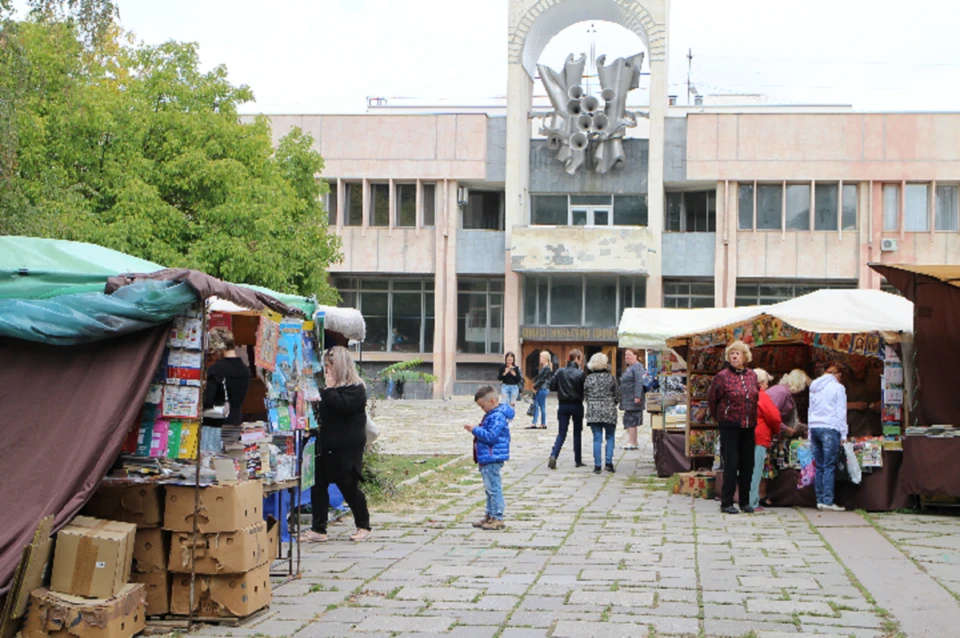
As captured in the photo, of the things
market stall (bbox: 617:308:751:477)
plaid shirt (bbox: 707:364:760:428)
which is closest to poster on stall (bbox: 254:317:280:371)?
plaid shirt (bbox: 707:364:760:428)

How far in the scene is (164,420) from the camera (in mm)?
7098

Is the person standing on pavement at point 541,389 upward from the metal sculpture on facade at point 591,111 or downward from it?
downward

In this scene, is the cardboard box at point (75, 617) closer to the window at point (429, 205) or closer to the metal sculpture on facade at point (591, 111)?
the metal sculpture on facade at point (591, 111)

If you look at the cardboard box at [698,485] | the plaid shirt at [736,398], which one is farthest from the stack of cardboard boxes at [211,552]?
the cardboard box at [698,485]

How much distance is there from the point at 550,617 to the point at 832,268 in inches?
1455

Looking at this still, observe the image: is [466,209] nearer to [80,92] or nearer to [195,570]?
[80,92]

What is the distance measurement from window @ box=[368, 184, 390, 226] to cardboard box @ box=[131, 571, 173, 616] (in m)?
37.3

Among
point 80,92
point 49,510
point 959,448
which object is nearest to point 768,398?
point 959,448

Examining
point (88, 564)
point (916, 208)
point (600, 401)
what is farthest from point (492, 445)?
point (916, 208)

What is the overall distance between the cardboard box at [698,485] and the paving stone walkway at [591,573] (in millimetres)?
241

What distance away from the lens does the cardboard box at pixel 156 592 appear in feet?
22.9

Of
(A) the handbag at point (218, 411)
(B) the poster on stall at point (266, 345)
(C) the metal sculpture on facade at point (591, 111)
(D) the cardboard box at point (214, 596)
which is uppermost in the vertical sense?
(C) the metal sculpture on facade at point (591, 111)

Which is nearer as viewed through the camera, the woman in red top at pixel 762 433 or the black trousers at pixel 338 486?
the black trousers at pixel 338 486

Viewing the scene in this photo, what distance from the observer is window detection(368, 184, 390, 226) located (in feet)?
144
